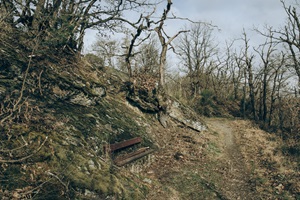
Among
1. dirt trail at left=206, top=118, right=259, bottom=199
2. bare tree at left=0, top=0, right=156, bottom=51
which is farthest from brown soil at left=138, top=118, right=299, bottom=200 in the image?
bare tree at left=0, top=0, right=156, bottom=51

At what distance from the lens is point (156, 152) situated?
11.3m

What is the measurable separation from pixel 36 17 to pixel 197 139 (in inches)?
406

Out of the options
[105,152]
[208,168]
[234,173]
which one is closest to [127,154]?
[105,152]

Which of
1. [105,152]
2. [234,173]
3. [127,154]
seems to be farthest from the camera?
[234,173]

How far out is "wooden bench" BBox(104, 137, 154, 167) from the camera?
8.69m

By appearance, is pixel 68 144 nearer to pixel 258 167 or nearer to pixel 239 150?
pixel 258 167

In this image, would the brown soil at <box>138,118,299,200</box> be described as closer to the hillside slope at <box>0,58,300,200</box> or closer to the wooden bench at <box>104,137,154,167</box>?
the hillside slope at <box>0,58,300,200</box>

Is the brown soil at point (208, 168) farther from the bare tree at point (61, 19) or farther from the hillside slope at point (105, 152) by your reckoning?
the bare tree at point (61, 19)

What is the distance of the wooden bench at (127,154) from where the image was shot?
8.69m

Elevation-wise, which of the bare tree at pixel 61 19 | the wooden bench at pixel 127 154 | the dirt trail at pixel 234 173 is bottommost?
the dirt trail at pixel 234 173

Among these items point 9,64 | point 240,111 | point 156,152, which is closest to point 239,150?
point 156,152

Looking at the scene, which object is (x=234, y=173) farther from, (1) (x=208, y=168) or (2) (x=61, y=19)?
(2) (x=61, y=19)

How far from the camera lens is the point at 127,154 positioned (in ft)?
31.3

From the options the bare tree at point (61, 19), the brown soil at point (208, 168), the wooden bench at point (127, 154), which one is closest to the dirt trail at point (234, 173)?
the brown soil at point (208, 168)
